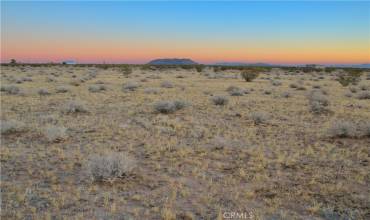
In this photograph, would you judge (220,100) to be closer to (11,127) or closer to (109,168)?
(11,127)

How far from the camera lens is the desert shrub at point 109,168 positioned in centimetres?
636

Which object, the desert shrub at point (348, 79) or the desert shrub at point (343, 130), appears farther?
the desert shrub at point (348, 79)

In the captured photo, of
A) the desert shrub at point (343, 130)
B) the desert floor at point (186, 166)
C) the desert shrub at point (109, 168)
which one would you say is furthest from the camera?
the desert shrub at point (343, 130)

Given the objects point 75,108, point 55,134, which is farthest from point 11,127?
point 75,108

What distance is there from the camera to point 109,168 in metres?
6.40

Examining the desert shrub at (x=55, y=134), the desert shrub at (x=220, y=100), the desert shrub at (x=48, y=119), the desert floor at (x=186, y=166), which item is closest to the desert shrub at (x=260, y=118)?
the desert floor at (x=186, y=166)

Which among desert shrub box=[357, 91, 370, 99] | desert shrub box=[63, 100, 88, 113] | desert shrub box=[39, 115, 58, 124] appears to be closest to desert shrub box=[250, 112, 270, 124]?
desert shrub box=[63, 100, 88, 113]

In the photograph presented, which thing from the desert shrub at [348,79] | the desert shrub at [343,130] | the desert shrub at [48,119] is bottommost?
the desert shrub at [48,119]

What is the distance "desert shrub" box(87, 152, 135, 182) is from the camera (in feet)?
20.9

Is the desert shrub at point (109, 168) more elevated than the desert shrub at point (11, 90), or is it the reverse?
the desert shrub at point (11, 90)

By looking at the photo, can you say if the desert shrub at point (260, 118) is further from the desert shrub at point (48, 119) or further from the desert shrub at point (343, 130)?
the desert shrub at point (48, 119)

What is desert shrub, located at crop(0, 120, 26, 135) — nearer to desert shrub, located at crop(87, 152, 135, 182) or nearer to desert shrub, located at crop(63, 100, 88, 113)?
desert shrub, located at crop(63, 100, 88, 113)

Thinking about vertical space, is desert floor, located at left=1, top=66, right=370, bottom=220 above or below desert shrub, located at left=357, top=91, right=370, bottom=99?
below

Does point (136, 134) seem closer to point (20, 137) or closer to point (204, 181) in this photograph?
point (20, 137)
